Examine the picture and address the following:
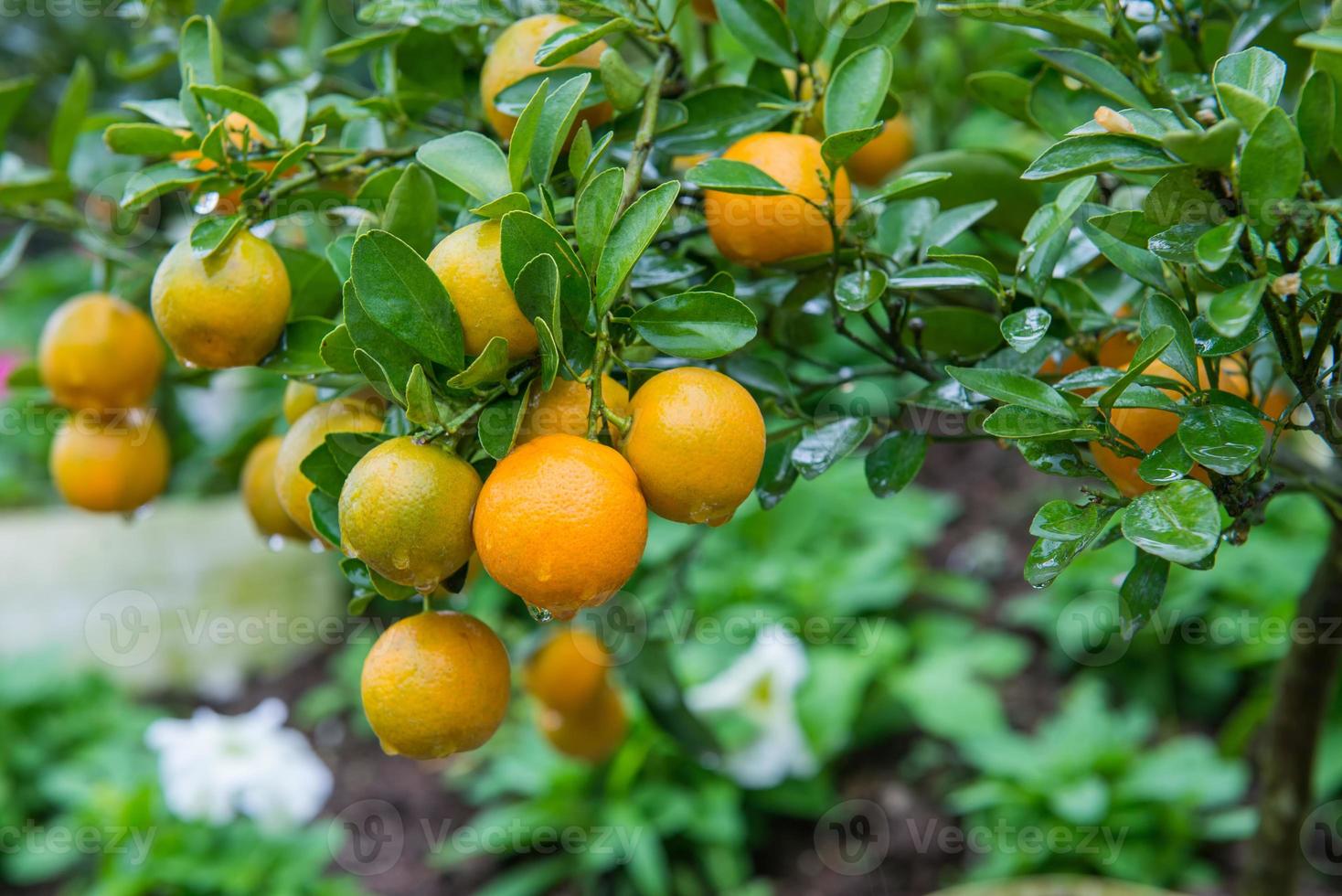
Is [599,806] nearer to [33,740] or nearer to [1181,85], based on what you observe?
[33,740]

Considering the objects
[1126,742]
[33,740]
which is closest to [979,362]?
[1126,742]

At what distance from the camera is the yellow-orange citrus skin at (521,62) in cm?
54

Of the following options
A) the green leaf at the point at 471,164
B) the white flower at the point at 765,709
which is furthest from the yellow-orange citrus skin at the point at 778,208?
the white flower at the point at 765,709

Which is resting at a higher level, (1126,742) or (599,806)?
(1126,742)

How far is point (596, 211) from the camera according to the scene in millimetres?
419

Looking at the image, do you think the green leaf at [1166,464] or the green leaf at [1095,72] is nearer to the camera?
the green leaf at [1166,464]

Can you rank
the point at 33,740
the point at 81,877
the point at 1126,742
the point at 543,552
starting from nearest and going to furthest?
the point at 543,552 → the point at 1126,742 → the point at 81,877 → the point at 33,740

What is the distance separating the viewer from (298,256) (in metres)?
0.57

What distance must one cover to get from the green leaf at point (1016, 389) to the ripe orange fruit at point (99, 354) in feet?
1.70

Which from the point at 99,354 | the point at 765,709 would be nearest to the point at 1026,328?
the point at 99,354

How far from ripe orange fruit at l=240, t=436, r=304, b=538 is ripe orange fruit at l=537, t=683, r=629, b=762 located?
0.46 m

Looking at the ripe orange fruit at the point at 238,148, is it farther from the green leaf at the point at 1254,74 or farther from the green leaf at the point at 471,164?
the green leaf at the point at 1254,74

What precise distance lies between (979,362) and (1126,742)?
119cm

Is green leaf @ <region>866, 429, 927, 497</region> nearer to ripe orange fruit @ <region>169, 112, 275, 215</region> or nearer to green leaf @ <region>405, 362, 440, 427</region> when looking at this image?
green leaf @ <region>405, 362, 440, 427</region>
